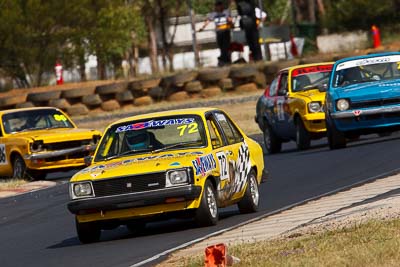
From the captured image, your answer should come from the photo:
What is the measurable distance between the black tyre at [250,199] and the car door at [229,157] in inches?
4.8

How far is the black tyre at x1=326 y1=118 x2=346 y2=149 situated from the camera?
21391 millimetres

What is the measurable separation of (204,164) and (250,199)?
1388 mm

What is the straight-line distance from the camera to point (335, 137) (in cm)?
2153

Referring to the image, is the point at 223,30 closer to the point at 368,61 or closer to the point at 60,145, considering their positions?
the point at 60,145

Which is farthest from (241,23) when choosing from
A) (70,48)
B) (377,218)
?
(377,218)

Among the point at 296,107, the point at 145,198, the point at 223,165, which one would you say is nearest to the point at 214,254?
the point at 145,198

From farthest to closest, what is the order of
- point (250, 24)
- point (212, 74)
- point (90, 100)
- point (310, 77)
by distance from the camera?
point (250, 24) < point (212, 74) < point (90, 100) < point (310, 77)

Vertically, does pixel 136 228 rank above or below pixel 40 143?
below

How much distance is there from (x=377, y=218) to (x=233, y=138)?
336 cm

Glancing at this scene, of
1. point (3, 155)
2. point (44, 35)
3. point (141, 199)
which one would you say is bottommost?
point (3, 155)

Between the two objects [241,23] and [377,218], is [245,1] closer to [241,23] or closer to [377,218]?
[241,23]

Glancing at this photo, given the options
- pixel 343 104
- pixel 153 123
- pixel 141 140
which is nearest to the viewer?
pixel 141 140

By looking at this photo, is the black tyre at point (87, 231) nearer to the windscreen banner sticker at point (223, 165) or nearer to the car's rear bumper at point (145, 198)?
the car's rear bumper at point (145, 198)

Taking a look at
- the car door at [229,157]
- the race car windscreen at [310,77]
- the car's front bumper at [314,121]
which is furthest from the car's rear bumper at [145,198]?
the race car windscreen at [310,77]
